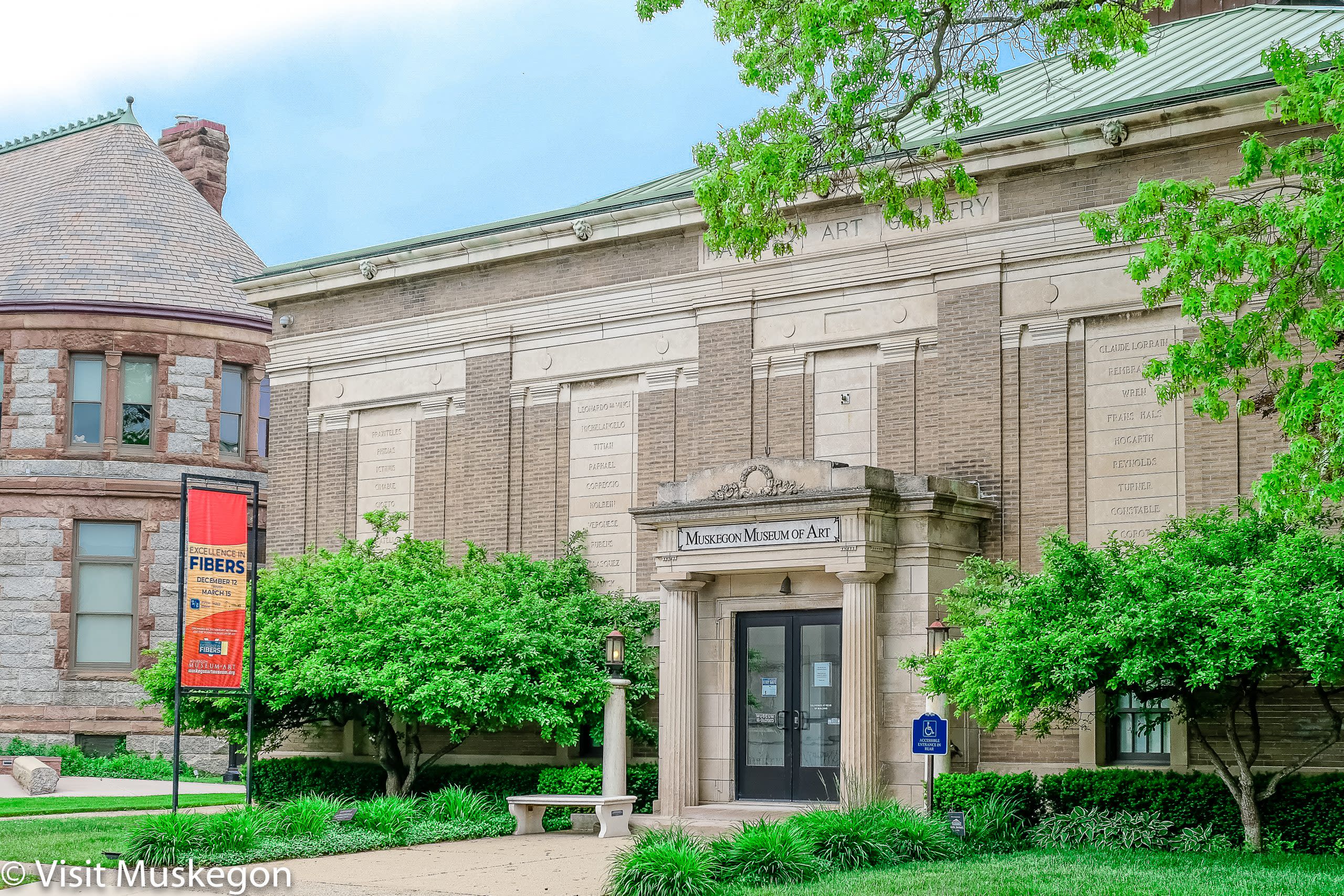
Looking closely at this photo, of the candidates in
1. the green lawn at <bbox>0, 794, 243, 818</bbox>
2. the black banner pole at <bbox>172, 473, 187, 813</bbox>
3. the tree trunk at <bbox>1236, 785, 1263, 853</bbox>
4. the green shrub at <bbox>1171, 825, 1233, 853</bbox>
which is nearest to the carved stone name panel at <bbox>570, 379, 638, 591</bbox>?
the green lawn at <bbox>0, 794, 243, 818</bbox>

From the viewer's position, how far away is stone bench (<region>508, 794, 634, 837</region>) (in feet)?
69.8

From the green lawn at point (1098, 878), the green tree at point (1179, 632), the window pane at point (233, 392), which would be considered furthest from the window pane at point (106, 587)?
the green lawn at point (1098, 878)

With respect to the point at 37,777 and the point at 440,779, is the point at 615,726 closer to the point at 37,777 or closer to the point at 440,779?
the point at 440,779

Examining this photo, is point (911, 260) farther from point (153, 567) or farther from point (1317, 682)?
point (153, 567)

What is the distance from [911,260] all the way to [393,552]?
32.4 feet

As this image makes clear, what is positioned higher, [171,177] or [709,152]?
[171,177]

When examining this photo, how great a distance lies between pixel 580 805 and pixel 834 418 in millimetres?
6979

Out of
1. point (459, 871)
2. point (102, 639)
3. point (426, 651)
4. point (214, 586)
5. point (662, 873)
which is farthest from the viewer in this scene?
point (102, 639)

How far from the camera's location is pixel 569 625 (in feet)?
80.4

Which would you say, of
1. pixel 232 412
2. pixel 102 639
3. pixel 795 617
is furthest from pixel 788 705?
pixel 232 412

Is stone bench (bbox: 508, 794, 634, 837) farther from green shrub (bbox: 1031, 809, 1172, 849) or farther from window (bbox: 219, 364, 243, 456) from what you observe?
window (bbox: 219, 364, 243, 456)

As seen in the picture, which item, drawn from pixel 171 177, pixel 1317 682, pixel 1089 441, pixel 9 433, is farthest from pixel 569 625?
pixel 171 177

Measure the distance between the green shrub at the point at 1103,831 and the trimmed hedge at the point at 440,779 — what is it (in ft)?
22.6

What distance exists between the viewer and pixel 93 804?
2522 centimetres
